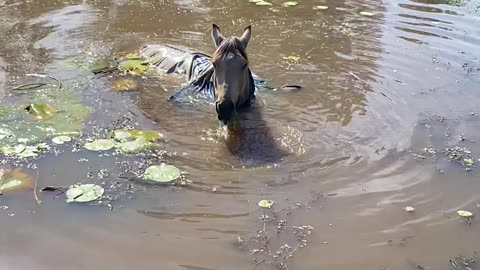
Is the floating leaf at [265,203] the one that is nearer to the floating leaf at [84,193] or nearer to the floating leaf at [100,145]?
the floating leaf at [84,193]

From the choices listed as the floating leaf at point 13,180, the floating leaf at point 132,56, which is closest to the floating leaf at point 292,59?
the floating leaf at point 132,56

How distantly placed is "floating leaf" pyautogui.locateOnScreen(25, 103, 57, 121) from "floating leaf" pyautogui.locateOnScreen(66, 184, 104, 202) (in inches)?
76.8

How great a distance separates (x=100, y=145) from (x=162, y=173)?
104 cm

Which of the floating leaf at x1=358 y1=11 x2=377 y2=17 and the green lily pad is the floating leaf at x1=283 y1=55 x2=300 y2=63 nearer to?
the green lily pad

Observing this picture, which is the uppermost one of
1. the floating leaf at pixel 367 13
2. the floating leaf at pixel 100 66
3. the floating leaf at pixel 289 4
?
the floating leaf at pixel 367 13

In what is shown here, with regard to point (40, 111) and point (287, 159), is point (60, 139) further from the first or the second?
point (287, 159)

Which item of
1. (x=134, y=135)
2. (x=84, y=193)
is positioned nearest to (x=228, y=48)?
(x=134, y=135)

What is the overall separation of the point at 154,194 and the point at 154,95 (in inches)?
125

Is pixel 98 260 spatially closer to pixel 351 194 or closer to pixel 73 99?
pixel 351 194

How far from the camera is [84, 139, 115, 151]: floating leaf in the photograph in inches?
255

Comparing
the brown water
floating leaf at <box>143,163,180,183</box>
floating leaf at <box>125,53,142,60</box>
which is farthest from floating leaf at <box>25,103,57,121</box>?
floating leaf at <box>125,53,142,60</box>

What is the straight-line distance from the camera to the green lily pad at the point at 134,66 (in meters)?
9.47

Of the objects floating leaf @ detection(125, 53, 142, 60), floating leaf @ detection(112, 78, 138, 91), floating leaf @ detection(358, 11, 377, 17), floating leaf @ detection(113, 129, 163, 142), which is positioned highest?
floating leaf @ detection(358, 11, 377, 17)

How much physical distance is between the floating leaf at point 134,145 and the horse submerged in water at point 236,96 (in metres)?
0.95
